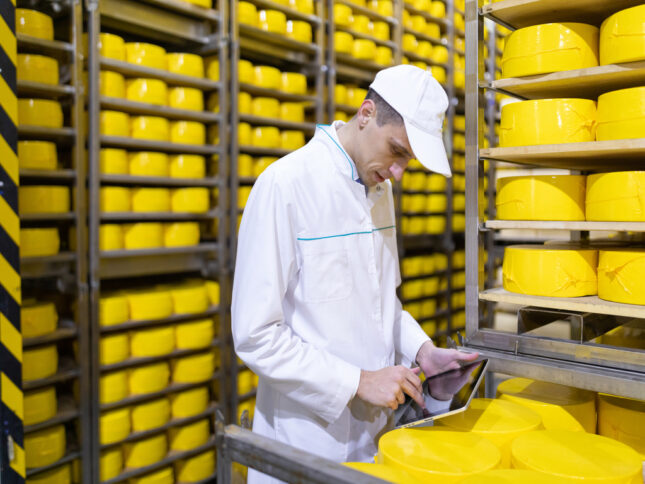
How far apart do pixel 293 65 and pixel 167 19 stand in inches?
35.7

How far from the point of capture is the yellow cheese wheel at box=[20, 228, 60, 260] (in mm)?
2145

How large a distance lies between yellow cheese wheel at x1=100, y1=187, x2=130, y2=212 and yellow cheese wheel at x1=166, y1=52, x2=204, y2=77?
633mm

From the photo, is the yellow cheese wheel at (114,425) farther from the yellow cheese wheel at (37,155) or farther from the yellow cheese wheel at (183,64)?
the yellow cheese wheel at (183,64)

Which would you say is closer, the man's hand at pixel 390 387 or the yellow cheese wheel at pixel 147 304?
the man's hand at pixel 390 387

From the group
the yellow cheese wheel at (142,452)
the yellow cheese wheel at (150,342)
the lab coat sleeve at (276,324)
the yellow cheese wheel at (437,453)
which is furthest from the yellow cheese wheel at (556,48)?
the yellow cheese wheel at (142,452)

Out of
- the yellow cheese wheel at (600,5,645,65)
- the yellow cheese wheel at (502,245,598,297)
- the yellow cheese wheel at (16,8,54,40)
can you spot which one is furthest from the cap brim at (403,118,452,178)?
the yellow cheese wheel at (16,8,54,40)

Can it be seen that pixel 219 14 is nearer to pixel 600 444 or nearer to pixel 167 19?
pixel 167 19

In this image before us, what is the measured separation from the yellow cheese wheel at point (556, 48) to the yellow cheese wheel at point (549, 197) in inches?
10.7

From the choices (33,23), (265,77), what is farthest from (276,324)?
(265,77)

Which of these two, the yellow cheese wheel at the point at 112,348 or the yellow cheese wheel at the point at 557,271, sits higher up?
the yellow cheese wheel at the point at 557,271

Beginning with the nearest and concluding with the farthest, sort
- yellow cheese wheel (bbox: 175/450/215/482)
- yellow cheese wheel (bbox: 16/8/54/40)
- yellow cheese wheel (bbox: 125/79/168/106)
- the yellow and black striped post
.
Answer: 1. the yellow and black striped post
2. yellow cheese wheel (bbox: 16/8/54/40)
3. yellow cheese wheel (bbox: 125/79/168/106)
4. yellow cheese wheel (bbox: 175/450/215/482)

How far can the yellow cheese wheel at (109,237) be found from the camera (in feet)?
7.86

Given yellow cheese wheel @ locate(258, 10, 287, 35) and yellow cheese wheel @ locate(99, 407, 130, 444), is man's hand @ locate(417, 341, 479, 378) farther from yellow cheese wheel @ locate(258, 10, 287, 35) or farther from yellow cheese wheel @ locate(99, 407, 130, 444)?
yellow cheese wheel @ locate(258, 10, 287, 35)

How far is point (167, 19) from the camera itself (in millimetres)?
2670
